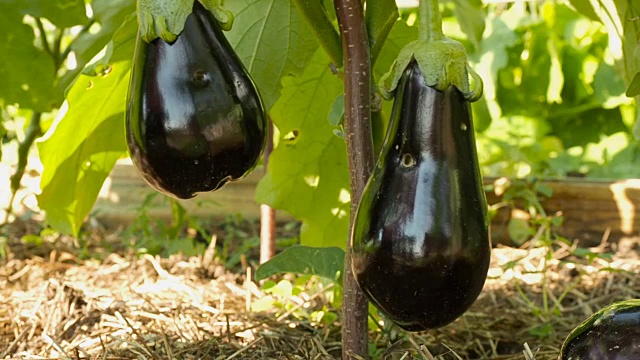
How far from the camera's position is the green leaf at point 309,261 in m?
1.22

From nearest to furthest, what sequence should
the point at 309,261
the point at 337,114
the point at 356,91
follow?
1. the point at 356,91
2. the point at 337,114
3. the point at 309,261

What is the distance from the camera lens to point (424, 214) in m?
0.77

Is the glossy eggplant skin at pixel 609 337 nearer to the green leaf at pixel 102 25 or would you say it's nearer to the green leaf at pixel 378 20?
the green leaf at pixel 378 20

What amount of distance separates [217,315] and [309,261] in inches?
13.2

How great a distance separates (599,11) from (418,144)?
58 cm

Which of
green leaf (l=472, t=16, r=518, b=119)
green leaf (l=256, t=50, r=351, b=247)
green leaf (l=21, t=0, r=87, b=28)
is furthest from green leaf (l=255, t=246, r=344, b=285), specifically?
green leaf (l=472, t=16, r=518, b=119)

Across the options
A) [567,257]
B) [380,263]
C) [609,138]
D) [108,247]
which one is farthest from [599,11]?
[609,138]

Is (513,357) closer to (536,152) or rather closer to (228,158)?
(228,158)

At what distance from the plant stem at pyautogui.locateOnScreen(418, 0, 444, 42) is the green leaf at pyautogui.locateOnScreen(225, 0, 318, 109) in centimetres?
39

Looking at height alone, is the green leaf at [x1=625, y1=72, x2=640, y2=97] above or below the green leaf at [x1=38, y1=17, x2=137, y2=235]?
above

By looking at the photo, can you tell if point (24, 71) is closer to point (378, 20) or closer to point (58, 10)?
point (58, 10)

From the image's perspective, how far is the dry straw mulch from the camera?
4.16ft

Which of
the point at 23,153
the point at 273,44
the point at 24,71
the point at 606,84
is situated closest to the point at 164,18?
the point at 273,44

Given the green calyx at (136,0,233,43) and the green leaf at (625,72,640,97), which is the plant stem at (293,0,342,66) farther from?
the green leaf at (625,72,640,97)
